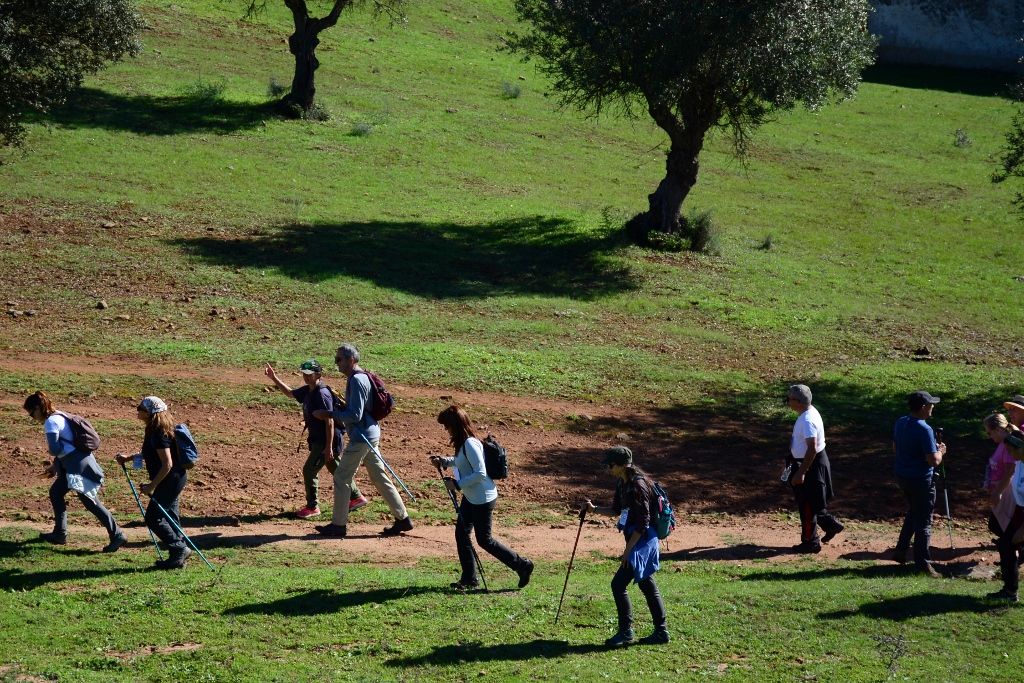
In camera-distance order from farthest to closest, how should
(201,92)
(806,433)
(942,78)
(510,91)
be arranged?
(942,78)
(510,91)
(201,92)
(806,433)

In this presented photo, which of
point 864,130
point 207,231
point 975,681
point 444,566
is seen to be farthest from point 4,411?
point 864,130

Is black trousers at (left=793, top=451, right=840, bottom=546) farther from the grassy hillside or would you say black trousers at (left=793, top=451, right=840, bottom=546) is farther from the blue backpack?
the blue backpack

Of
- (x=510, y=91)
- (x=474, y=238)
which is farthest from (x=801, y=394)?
(x=510, y=91)

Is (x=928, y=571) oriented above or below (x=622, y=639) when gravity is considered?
above

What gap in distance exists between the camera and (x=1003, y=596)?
907cm

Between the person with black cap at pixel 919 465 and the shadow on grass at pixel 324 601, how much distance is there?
16.1ft

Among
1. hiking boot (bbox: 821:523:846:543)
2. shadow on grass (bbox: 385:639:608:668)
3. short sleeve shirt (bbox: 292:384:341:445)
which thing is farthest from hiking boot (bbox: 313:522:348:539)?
hiking boot (bbox: 821:523:846:543)

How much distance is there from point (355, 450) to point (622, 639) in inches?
142

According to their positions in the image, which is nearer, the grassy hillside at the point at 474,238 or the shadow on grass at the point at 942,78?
the grassy hillside at the point at 474,238

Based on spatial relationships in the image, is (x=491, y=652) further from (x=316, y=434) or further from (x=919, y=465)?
(x=919, y=465)

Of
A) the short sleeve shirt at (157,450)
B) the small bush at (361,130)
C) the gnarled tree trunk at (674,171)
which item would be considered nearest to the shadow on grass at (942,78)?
the gnarled tree trunk at (674,171)

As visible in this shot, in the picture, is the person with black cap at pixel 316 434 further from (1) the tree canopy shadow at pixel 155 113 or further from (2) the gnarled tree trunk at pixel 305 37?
(2) the gnarled tree trunk at pixel 305 37

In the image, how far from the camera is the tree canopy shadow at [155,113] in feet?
90.4

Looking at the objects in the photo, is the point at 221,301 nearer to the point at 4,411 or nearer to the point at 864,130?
the point at 4,411
